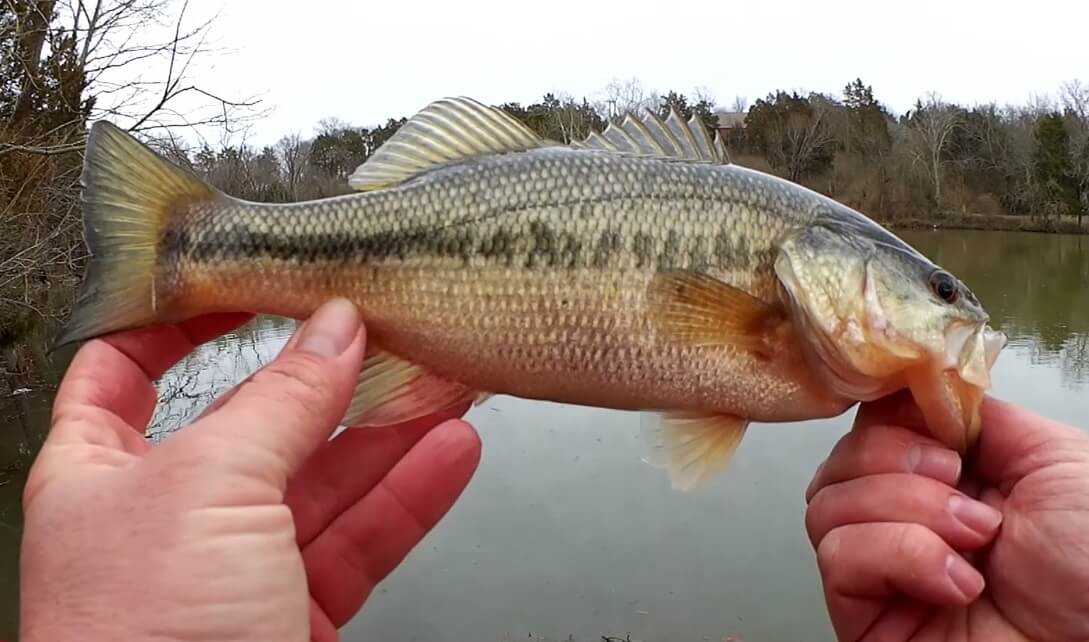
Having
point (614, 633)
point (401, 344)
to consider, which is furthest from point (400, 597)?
point (401, 344)

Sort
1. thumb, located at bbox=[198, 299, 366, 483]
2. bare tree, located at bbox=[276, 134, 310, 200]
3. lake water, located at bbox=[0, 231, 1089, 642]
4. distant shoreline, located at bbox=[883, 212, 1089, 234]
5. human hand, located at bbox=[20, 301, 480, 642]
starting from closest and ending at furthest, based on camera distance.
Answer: human hand, located at bbox=[20, 301, 480, 642] < thumb, located at bbox=[198, 299, 366, 483] < lake water, located at bbox=[0, 231, 1089, 642] < bare tree, located at bbox=[276, 134, 310, 200] < distant shoreline, located at bbox=[883, 212, 1089, 234]

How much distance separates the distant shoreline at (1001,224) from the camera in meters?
28.9

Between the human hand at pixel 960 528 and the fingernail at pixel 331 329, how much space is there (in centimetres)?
124

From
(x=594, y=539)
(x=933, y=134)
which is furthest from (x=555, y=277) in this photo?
(x=933, y=134)

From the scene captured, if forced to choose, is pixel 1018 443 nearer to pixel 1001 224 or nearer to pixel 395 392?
pixel 395 392

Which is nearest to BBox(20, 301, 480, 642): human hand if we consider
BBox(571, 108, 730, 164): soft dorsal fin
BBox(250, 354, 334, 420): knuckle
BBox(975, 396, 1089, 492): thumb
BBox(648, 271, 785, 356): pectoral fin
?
BBox(250, 354, 334, 420): knuckle

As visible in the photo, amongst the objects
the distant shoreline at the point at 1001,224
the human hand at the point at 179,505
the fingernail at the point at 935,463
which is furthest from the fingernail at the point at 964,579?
the distant shoreline at the point at 1001,224

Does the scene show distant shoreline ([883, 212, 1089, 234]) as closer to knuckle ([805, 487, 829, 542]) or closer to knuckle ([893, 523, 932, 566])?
knuckle ([805, 487, 829, 542])

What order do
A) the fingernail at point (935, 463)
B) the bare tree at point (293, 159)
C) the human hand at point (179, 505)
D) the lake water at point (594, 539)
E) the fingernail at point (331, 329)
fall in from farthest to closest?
1. the bare tree at point (293, 159)
2. the lake water at point (594, 539)
3. the fingernail at point (935, 463)
4. the fingernail at point (331, 329)
5. the human hand at point (179, 505)

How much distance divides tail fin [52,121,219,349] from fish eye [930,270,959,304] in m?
1.76

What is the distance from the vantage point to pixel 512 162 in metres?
1.78

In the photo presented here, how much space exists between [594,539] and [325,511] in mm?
5630

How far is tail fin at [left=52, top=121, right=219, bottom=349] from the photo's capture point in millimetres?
1643

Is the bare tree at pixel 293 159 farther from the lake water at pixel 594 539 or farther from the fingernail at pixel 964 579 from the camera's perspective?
the fingernail at pixel 964 579
